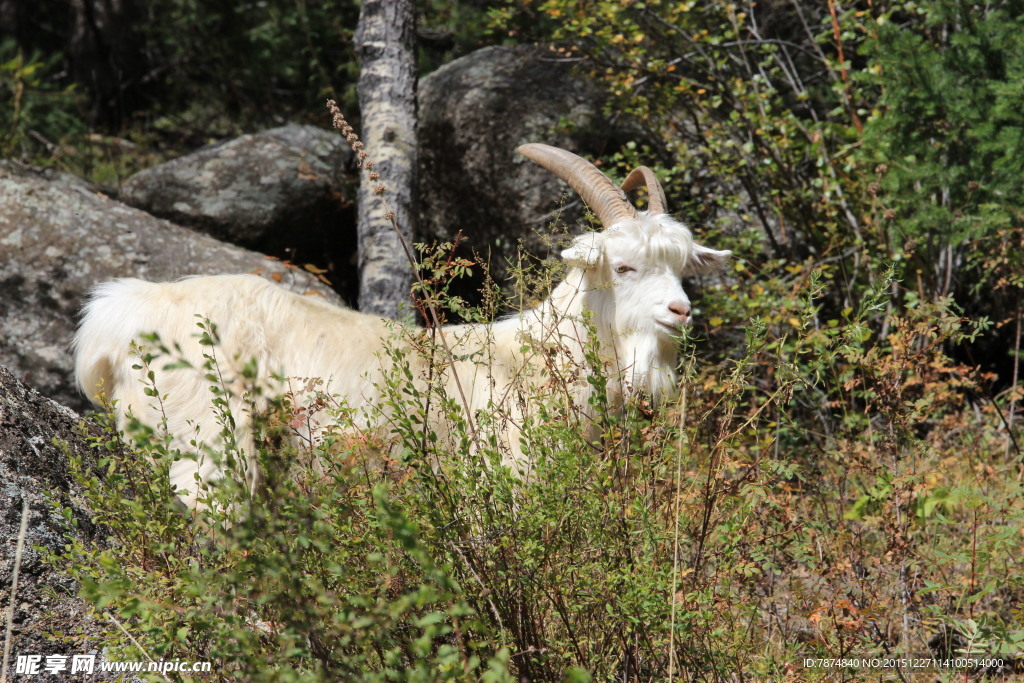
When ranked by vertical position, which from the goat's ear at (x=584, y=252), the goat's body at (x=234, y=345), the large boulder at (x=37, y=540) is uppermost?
the goat's ear at (x=584, y=252)

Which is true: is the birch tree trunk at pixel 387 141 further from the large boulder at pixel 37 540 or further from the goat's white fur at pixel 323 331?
the large boulder at pixel 37 540

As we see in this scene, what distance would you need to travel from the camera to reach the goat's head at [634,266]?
397 cm

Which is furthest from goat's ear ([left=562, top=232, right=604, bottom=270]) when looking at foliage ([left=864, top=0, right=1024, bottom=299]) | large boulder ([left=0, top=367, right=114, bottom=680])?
large boulder ([left=0, top=367, right=114, bottom=680])

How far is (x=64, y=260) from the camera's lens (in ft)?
18.8

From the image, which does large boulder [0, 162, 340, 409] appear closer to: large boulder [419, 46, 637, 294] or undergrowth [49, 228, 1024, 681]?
large boulder [419, 46, 637, 294]

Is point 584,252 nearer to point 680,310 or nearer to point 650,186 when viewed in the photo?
point 680,310

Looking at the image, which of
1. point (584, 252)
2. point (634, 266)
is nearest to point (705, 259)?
point (634, 266)

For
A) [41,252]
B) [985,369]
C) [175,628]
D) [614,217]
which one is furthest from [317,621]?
[985,369]

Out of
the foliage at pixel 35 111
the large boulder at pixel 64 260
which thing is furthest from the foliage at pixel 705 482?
the foliage at pixel 35 111

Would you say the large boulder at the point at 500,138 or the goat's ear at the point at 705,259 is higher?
the large boulder at the point at 500,138

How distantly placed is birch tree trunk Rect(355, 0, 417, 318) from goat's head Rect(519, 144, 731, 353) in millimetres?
1880

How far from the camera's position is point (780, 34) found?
311 inches

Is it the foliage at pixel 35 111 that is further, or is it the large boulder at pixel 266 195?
the foliage at pixel 35 111

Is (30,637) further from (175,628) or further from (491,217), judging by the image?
(491,217)
